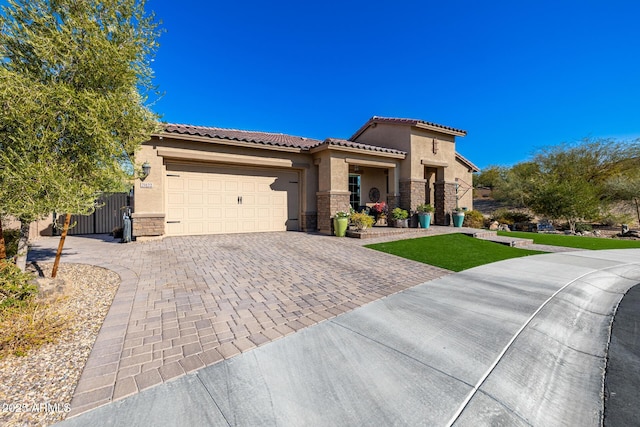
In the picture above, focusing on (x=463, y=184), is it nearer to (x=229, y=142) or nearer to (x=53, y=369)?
(x=229, y=142)

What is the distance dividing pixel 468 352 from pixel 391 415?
123 cm

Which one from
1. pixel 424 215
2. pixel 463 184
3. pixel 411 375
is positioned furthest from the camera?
pixel 463 184

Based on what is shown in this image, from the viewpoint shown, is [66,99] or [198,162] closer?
[66,99]

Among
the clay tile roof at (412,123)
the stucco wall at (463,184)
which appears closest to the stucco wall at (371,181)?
the clay tile roof at (412,123)

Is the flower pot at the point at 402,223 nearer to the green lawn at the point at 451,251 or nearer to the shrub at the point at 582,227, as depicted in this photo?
the green lawn at the point at 451,251

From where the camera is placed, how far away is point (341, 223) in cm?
1031

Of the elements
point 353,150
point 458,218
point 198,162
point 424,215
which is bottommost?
point 458,218

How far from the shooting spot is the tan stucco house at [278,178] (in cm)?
932

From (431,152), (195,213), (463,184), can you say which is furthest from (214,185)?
(463,184)

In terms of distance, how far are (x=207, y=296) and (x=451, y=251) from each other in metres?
6.63

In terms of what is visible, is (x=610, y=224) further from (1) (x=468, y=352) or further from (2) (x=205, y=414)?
(2) (x=205, y=414)

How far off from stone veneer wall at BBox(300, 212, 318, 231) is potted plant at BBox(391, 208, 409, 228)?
11.8ft

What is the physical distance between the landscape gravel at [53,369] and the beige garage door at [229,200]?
6.18 m

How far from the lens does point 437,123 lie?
1302 cm
